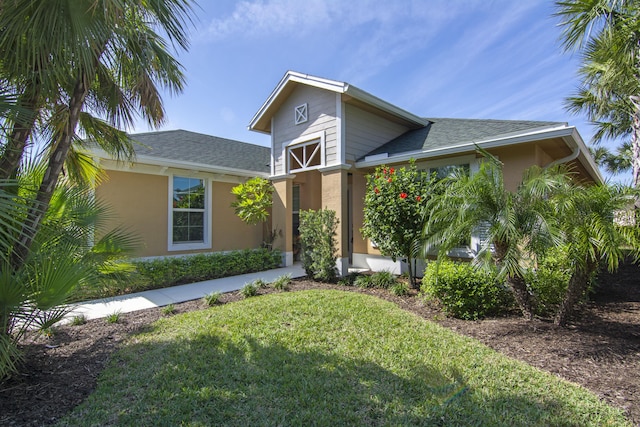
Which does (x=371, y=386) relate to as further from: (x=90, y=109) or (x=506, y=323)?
(x=90, y=109)

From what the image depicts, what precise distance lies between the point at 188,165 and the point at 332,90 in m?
4.95

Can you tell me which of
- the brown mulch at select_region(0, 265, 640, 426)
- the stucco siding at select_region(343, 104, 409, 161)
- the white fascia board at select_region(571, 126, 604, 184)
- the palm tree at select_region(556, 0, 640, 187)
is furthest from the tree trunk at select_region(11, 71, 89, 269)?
the palm tree at select_region(556, 0, 640, 187)

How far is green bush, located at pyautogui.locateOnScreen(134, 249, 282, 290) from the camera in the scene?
7.47 m

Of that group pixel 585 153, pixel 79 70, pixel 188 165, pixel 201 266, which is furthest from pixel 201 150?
pixel 585 153

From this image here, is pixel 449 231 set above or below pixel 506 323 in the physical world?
above

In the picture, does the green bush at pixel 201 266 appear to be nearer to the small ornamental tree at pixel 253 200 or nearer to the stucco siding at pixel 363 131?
the small ornamental tree at pixel 253 200

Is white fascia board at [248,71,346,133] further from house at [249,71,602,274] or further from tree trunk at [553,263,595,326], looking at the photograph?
tree trunk at [553,263,595,326]

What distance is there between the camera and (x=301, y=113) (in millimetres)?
9812

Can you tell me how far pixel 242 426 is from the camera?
249 cm

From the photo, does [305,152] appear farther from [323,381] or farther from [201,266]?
[323,381]

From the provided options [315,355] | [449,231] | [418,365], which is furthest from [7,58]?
[449,231]

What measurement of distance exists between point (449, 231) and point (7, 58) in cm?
604

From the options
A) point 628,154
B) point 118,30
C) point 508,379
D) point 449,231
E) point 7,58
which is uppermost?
point 628,154

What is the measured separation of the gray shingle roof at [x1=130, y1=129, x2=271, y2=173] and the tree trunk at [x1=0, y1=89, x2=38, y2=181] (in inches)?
206
